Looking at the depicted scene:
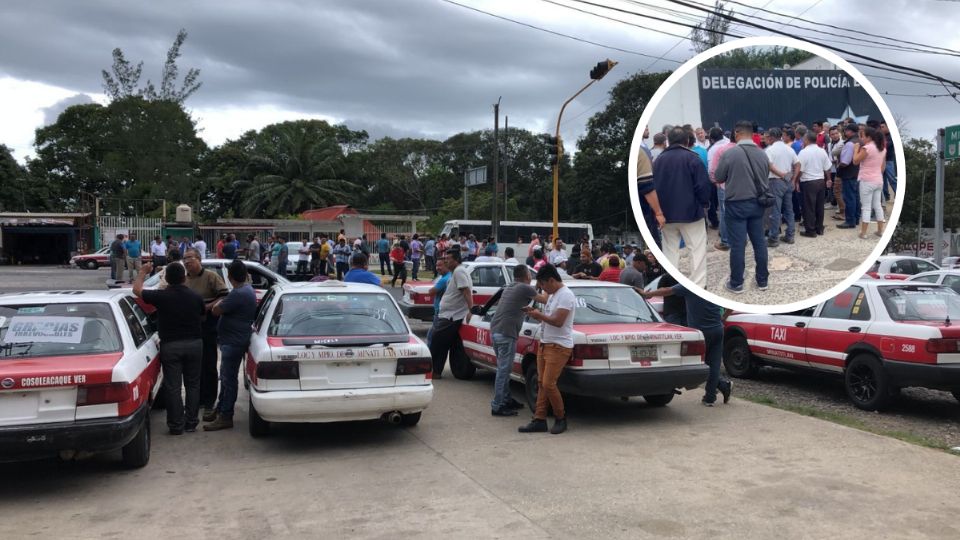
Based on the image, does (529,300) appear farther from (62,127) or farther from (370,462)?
(62,127)

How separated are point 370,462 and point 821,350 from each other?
19.1 feet

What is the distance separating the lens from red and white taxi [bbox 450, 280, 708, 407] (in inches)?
298

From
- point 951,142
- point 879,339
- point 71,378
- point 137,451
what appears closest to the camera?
point 71,378

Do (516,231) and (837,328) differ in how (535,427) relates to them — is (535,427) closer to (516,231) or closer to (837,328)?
(837,328)

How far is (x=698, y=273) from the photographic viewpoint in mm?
2762

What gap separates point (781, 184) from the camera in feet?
8.56

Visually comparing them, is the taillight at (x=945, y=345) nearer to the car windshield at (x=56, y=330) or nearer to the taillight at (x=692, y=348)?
the taillight at (x=692, y=348)

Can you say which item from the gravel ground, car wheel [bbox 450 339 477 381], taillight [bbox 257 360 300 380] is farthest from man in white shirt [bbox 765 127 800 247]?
car wheel [bbox 450 339 477 381]

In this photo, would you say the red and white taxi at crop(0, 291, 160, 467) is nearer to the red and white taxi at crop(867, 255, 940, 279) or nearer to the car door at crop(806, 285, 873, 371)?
the car door at crop(806, 285, 873, 371)

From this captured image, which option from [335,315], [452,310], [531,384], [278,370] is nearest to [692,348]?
[531,384]

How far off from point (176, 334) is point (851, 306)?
24.6ft

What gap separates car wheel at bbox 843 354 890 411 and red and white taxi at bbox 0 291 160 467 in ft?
24.7

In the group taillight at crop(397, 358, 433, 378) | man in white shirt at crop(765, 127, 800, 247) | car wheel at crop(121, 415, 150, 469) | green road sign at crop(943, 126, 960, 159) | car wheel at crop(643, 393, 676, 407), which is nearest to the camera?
man in white shirt at crop(765, 127, 800, 247)

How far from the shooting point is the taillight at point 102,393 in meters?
5.57
